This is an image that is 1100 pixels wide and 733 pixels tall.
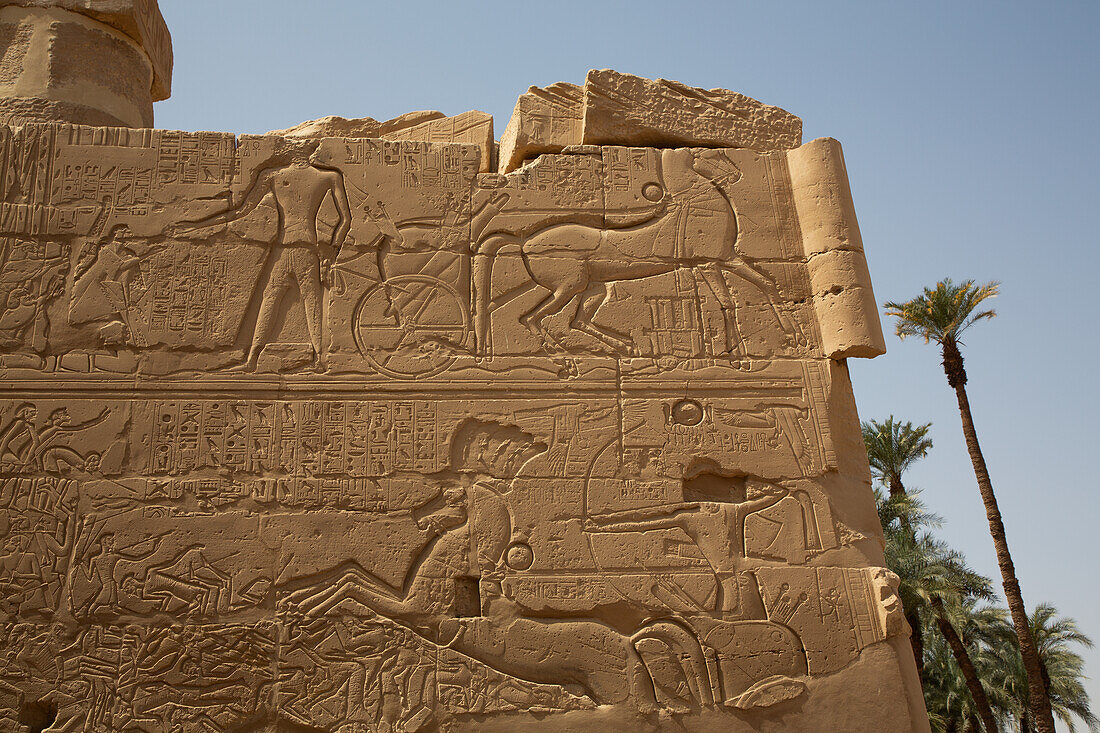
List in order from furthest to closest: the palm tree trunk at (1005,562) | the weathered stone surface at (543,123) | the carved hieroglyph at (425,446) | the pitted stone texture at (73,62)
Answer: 1. the palm tree trunk at (1005,562)
2. the pitted stone texture at (73,62)
3. the weathered stone surface at (543,123)
4. the carved hieroglyph at (425,446)

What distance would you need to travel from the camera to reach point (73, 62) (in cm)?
542

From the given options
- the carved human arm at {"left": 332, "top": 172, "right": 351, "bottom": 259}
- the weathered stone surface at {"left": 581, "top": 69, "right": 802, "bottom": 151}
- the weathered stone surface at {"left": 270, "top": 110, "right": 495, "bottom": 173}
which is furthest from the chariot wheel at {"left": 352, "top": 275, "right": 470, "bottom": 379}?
the weathered stone surface at {"left": 581, "top": 69, "right": 802, "bottom": 151}

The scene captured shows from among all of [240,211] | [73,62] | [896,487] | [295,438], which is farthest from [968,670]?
[73,62]

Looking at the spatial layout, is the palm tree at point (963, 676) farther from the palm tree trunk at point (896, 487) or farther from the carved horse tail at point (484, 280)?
the carved horse tail at point (484, 280)

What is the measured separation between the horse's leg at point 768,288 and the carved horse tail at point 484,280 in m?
1.16

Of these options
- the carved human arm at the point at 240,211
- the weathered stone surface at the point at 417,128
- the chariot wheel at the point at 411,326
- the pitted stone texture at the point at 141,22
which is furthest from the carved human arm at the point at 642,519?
the pitted stone texture at the point at 141,22

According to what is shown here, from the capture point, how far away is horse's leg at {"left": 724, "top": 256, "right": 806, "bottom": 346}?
15.9 ft

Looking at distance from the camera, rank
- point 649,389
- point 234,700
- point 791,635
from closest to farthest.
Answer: point 234,700 < point 791,635 < point 649,389

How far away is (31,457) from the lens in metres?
4.27

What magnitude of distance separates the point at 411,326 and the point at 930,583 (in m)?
11.6

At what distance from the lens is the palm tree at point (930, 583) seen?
13109mm

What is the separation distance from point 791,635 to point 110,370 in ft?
11.4

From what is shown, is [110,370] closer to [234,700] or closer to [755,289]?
[234,700]

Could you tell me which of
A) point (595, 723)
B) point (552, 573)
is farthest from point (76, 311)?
point (595, 723)
